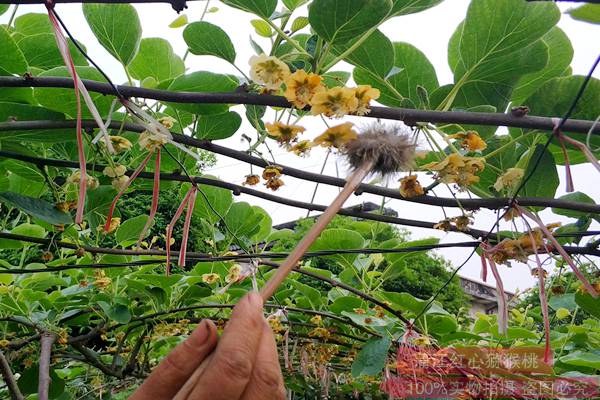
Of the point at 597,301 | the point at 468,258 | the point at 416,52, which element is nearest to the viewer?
the point at 416,52

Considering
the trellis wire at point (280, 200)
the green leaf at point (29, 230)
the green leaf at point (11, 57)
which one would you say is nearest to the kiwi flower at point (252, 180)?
the trellis wire at point (280, 200)

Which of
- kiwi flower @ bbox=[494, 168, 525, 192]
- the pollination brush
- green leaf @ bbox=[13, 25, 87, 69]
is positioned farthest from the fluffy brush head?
green leaf @ bbox=[13, 25, 87, 69]

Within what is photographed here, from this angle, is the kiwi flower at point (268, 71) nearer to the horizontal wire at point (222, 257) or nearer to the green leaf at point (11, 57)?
the horizontal wire at point (222, 257)

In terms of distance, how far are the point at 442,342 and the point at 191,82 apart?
2.96 feet

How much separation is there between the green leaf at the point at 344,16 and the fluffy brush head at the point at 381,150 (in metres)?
0.21

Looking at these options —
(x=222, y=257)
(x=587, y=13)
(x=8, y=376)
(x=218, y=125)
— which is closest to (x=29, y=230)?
Answer: (x=8, y=376)

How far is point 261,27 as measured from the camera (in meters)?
0.76

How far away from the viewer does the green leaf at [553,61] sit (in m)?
0.76

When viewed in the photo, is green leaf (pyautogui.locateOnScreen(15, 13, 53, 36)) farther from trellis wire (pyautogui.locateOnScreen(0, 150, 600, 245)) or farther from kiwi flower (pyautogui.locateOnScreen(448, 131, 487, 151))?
kiwi flower (pyautogui.locateOnScreen(448, 131, 487, 151))

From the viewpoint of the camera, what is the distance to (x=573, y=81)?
68cm

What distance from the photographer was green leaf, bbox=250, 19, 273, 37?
750mm

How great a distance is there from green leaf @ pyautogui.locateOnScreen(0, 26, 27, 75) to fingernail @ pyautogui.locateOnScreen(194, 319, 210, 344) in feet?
1.81

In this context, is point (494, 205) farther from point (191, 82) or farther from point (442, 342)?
point (442, 342)

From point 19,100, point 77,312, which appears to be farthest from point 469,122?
point 77,312
